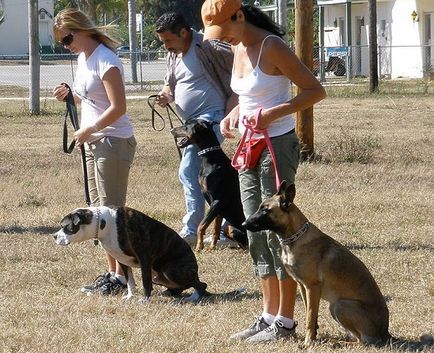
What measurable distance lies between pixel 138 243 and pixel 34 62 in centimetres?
1981

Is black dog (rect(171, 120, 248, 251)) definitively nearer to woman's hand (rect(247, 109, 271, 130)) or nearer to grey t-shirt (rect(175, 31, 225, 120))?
grey t-shirt (rect(175, 31, 225, 120))

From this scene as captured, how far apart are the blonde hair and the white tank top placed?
176 cm

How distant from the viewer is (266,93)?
19.5ft

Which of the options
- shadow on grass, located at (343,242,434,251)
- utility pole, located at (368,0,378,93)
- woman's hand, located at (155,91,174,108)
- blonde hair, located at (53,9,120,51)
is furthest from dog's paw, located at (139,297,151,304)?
utility pole, located at (368,0,378,93)

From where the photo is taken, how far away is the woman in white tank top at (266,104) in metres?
5.84

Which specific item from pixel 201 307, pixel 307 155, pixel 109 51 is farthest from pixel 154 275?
pixel 307 155

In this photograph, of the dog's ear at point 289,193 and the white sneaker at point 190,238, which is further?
the white sneaker at point 190,238

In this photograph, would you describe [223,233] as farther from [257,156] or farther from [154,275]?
[257,156]

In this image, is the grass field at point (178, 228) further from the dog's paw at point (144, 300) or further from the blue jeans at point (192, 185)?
the blue jeans at point (192, 185)

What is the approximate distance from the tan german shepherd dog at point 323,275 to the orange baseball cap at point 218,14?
909mm

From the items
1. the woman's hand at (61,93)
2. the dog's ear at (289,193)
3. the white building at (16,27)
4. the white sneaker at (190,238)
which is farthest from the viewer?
the white building at (16,27)

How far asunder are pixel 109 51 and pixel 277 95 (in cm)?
191

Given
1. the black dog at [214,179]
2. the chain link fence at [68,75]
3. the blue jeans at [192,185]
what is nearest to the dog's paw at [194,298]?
the black dog at [214,179]

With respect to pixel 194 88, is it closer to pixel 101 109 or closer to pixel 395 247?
pixel 101 109
